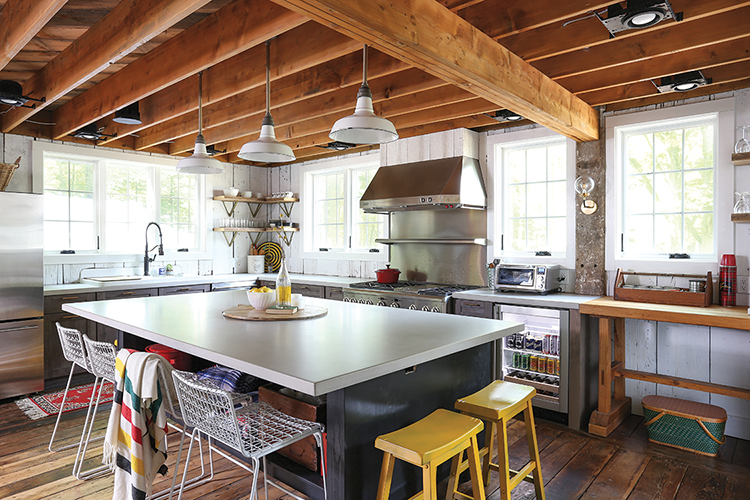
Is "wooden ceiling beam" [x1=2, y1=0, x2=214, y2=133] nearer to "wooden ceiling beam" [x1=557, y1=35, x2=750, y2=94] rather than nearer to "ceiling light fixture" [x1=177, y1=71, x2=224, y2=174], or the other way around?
"ceiling light fixture" [x1=177, y1=71, x2=224, y2=174]

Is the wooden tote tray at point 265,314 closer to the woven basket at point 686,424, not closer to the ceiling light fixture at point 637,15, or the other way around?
the ceiling light fixture at point 637,15

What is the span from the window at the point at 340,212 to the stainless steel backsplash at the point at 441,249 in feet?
1.15

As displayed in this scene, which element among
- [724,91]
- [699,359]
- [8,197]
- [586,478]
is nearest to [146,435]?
[586,478]

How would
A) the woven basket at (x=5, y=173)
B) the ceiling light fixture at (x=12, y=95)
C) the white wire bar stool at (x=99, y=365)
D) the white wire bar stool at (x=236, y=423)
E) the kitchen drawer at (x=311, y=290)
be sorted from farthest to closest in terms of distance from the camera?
the kitchen drawer at (x=311, y=290) → the woven basket at (x=5, y=173) → the ceiling light fixture at (x=12, y=95) → the white wire bar stool at (x=99, y=365) → the white wire bar stool at (x=236, y=423)

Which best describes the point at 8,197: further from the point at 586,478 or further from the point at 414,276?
the point at 586,478

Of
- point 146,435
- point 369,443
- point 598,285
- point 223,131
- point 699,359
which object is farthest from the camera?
point 223,131

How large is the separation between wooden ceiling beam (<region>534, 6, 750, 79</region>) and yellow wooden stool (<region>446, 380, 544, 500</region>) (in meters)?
2.10

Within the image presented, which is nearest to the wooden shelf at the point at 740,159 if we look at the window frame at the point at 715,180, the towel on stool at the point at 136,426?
the window frame at the point at 715,180

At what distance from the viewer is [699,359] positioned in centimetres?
361

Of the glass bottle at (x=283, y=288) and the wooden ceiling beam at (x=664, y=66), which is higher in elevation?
the wooden ceiling beam at (x=664, y=66)

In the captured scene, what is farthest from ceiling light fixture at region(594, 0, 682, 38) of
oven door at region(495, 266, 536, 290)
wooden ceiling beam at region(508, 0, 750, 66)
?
oven door at region(495, 266, 536, 290)

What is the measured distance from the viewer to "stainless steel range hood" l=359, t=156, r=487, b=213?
430cm

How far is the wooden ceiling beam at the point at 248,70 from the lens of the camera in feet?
9.23

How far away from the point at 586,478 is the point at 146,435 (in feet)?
7.99
